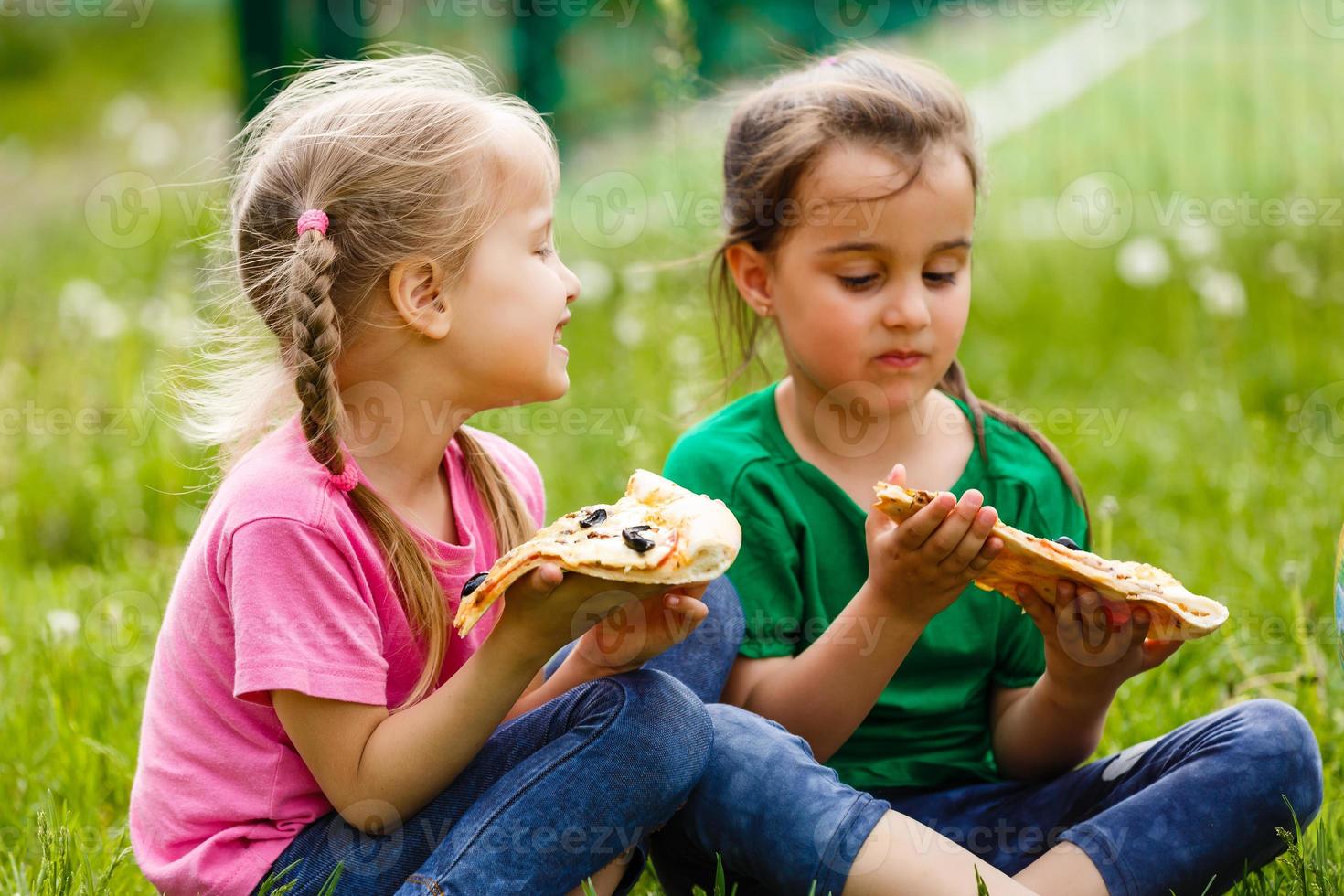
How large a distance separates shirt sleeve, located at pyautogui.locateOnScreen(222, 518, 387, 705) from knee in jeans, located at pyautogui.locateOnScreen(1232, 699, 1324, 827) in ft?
4.26

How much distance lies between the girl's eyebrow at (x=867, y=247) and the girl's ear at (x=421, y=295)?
66cm

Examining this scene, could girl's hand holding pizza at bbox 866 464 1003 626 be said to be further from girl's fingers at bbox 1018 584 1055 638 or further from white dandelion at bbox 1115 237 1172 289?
white dandelion at bbox 1115 237 1172 289

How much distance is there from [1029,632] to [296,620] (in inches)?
50.3

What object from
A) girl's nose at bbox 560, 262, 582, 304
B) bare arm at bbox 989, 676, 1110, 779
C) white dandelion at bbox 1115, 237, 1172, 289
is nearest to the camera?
girl's nose at bbox 560, 262, 582, 304

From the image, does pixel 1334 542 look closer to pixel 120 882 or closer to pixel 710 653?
pixel 710 653

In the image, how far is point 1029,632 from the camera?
2.58 metres

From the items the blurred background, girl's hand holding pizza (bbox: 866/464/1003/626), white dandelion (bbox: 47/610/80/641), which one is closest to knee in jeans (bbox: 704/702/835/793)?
girl's hand holding pizza (bbox: 866/464/1003/626)

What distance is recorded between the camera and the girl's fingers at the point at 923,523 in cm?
207

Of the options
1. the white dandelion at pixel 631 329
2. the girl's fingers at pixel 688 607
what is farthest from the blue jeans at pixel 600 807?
the white dandelion at pixel 631 329

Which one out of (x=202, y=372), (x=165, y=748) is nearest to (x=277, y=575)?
(x=165, y=748)

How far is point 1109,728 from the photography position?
2910 mm

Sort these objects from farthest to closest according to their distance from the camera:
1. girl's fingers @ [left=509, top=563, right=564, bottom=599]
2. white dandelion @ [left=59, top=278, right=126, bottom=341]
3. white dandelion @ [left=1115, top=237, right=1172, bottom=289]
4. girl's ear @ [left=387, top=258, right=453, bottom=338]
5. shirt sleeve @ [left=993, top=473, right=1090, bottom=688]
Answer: white dandelion @ [left=1115, top=237, right=1172, bottom=289]
white dandelion @ [left=59, top=278, right=126, bottom=341]
shirt sleeve @ [left=993, top=473, right=1090, bottom=688]
girl's ear @ [left=387, top=258, right=453, bottom=338]
girl's fingers @ [left=509, top=563, right=564, bottom=599]

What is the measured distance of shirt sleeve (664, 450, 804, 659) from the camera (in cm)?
246

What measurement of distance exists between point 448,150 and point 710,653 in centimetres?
89
